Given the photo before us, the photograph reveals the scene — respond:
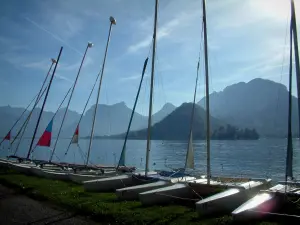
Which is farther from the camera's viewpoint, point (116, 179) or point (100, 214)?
point (116, 179)

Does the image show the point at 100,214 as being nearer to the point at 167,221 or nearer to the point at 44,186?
the point at 167,221

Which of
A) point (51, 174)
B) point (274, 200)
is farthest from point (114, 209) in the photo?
point (51, 174)

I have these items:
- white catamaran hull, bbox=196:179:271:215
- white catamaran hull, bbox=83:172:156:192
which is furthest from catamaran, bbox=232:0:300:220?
white catamaran hull, bbox=83:172:156:192

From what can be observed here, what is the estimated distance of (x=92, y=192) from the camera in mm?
17656

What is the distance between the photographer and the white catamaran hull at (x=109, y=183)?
18.2 metres

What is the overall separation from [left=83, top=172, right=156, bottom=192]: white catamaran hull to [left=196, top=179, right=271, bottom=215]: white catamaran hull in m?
7.23

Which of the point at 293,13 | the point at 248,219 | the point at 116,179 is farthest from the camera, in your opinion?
the point at 116,179

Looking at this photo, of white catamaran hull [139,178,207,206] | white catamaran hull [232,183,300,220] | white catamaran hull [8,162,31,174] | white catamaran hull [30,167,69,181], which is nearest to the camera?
white catamaran hull [232,183,300,220]

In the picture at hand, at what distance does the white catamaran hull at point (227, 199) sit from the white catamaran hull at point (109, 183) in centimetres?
723

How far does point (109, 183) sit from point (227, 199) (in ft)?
28.8

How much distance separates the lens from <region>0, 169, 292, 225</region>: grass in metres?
11.3

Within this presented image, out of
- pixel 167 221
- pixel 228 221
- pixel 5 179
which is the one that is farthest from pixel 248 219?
pixel 5 179

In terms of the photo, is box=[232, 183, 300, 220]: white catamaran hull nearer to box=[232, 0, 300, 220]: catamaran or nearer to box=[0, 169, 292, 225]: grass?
box=[232, 0, 300, 220]: catamaran

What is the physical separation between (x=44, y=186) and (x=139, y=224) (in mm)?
10932
